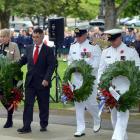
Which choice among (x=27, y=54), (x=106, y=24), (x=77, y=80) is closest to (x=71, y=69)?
(x=77, y=80)

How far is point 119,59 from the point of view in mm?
9234

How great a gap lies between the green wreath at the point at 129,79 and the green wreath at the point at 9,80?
234cm

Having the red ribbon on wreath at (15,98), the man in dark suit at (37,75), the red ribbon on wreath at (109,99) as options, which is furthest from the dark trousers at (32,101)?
the red ribbon on wreath at (109,99)

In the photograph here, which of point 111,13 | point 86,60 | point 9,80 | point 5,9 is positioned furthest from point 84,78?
point 5,9

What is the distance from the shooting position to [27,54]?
10.5 metres

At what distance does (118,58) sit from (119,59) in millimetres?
24

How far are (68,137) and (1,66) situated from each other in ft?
6.40

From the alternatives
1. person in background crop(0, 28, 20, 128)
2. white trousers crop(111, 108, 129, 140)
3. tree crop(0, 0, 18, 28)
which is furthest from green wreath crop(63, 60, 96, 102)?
tree crop(0, 0, 18, 28)

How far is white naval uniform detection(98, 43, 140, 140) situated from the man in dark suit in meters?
1.24

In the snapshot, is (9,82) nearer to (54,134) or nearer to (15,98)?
(15,98)

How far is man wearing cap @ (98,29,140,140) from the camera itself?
9000 mm

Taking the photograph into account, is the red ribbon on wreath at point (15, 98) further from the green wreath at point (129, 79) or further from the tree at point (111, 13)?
the tree at point (111, 13)

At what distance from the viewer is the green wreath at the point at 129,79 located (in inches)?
352

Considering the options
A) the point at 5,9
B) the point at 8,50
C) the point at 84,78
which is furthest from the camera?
the point at 5,9
